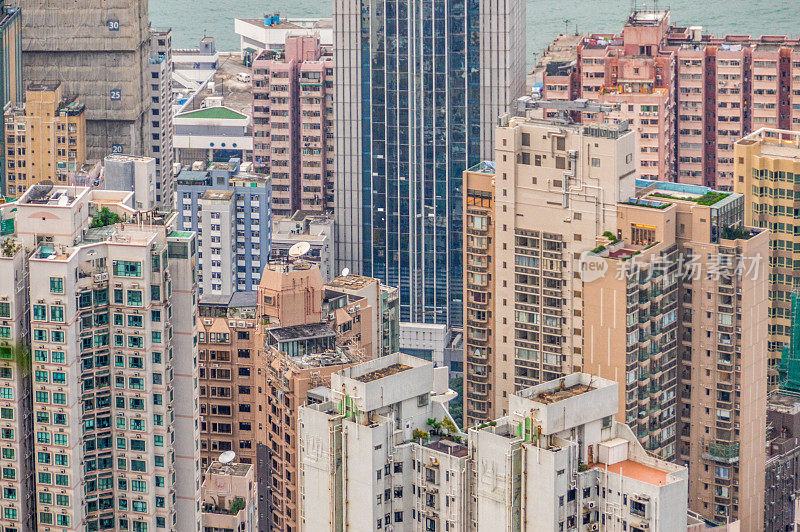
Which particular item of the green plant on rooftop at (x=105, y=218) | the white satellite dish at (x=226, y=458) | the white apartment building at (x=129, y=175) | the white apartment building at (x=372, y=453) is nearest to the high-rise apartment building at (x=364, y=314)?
the white satellite dish at (x=226, y=458)

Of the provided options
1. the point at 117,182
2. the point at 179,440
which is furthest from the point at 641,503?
the point at 117,182

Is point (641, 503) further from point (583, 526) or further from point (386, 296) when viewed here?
point (386, 296)

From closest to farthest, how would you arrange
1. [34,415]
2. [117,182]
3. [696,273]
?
[34,415] → [696,273] → [117,182]

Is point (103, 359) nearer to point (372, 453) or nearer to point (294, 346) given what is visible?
point (372, 453)

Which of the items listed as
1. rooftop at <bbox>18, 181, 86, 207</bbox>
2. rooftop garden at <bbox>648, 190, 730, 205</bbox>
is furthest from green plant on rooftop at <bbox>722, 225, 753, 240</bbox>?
rooftop at <bbox>18, 181, 86, 207</bbox>

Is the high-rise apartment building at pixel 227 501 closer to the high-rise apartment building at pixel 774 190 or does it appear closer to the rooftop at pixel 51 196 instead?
the rooftop at pixel 51 196

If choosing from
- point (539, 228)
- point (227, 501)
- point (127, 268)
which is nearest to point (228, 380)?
point (227, 501)

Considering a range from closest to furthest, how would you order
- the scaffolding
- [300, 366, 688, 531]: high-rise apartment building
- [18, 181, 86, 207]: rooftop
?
[300, 366, 688, 531]: high-rise apartment building, [18, 181, 86, 207]: rooftop, the scaffolding

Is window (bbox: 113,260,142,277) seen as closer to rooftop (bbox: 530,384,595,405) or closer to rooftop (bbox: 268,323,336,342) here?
rooftop (bbox: 530,384,595,405)
